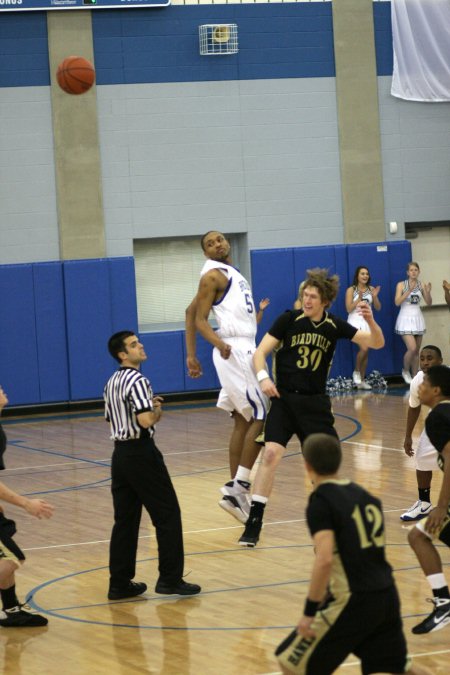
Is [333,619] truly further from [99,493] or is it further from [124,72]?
[124,72]

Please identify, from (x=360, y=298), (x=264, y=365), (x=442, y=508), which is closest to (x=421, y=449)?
(x=264, y=365)

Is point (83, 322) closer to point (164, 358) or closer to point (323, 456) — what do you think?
point (164, 358)

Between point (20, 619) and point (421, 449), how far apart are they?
324cm

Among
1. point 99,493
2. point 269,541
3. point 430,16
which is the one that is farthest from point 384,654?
point 430,16

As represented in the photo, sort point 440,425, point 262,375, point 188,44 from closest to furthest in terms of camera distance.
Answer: point 440,425, point 262,375, point 188,44

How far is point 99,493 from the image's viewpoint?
413 inches

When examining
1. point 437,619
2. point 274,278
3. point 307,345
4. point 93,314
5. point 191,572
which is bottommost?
point 191,572

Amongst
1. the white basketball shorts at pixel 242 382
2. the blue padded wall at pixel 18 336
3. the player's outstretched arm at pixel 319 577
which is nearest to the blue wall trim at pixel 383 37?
the blue padded wall at pixel 18 336

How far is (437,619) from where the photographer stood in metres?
5.82

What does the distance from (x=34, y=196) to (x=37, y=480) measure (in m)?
6.87

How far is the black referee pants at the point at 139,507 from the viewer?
22.3 feet

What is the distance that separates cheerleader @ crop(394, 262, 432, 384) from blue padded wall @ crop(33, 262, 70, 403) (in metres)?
5.08

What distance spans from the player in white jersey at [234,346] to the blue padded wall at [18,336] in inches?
341

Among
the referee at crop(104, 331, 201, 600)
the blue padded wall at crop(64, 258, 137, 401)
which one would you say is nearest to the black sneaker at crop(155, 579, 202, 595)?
the referee at crop(104, 331, 201, 600)
